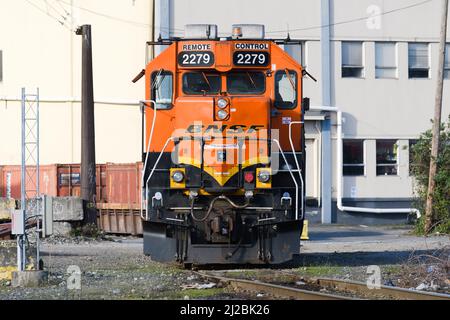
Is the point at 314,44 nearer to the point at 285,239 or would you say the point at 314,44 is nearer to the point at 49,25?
the point at 49,25

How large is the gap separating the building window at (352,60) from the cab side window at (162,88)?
23204 millimetres

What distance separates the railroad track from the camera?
414 inches

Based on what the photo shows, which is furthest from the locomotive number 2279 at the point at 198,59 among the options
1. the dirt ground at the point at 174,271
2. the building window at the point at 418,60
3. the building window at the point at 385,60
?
the building window at the point at 418,60

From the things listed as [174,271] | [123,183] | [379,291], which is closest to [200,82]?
[174,271]

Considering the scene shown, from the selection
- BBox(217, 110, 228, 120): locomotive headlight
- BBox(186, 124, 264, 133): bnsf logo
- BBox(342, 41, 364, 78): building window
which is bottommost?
BBox(186, 124, 264, 133): bnsf logo

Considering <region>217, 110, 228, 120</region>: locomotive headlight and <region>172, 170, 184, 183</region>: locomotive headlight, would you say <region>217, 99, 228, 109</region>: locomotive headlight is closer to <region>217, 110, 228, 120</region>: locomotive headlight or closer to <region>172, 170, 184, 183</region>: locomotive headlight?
<region>217, 110, 228, 120</region>: locomotive headlight

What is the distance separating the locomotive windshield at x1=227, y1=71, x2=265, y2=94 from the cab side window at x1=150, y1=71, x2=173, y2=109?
1051 mm

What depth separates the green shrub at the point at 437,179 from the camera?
92.9ft

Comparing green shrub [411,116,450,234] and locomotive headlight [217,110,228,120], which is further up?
locomotive headlight [217,110,228,120]

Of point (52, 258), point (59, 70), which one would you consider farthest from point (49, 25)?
point (52, 258)

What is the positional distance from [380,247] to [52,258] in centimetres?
909

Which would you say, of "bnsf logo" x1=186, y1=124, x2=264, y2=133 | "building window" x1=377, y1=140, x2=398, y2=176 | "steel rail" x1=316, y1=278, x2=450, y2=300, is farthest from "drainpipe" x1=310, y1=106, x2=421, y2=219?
"steel rail" x1=316, y1=278, x2=450, y2=300

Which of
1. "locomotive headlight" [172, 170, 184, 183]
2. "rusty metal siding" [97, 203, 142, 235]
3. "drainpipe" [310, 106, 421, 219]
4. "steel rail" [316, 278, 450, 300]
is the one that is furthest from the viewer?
"drainpipe" [310, 106, 421, 219]

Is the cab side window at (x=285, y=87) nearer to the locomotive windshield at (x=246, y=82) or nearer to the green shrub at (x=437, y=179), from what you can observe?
the locomotive windshield at (x=246, y=82)
